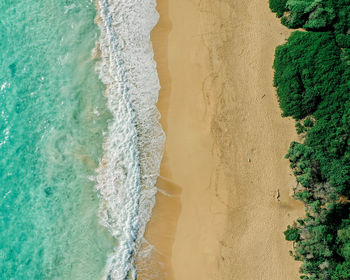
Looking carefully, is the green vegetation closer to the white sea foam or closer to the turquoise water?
the white sea foam

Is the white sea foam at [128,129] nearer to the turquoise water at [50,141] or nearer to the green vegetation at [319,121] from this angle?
the turquoise water at [50,141]

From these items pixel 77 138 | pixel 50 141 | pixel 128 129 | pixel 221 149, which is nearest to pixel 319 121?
pixel 221 149

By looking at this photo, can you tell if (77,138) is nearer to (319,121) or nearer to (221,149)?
(221,149)

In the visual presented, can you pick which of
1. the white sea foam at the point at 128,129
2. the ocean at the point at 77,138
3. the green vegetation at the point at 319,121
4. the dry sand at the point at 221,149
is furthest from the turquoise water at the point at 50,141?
the green vegetation at the point at 319,121

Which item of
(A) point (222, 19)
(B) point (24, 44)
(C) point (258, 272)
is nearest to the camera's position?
(C) point (258, 272)

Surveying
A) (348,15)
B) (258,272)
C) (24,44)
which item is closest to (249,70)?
(348,15)

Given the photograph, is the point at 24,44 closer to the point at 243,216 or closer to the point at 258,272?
the point at 243,216
